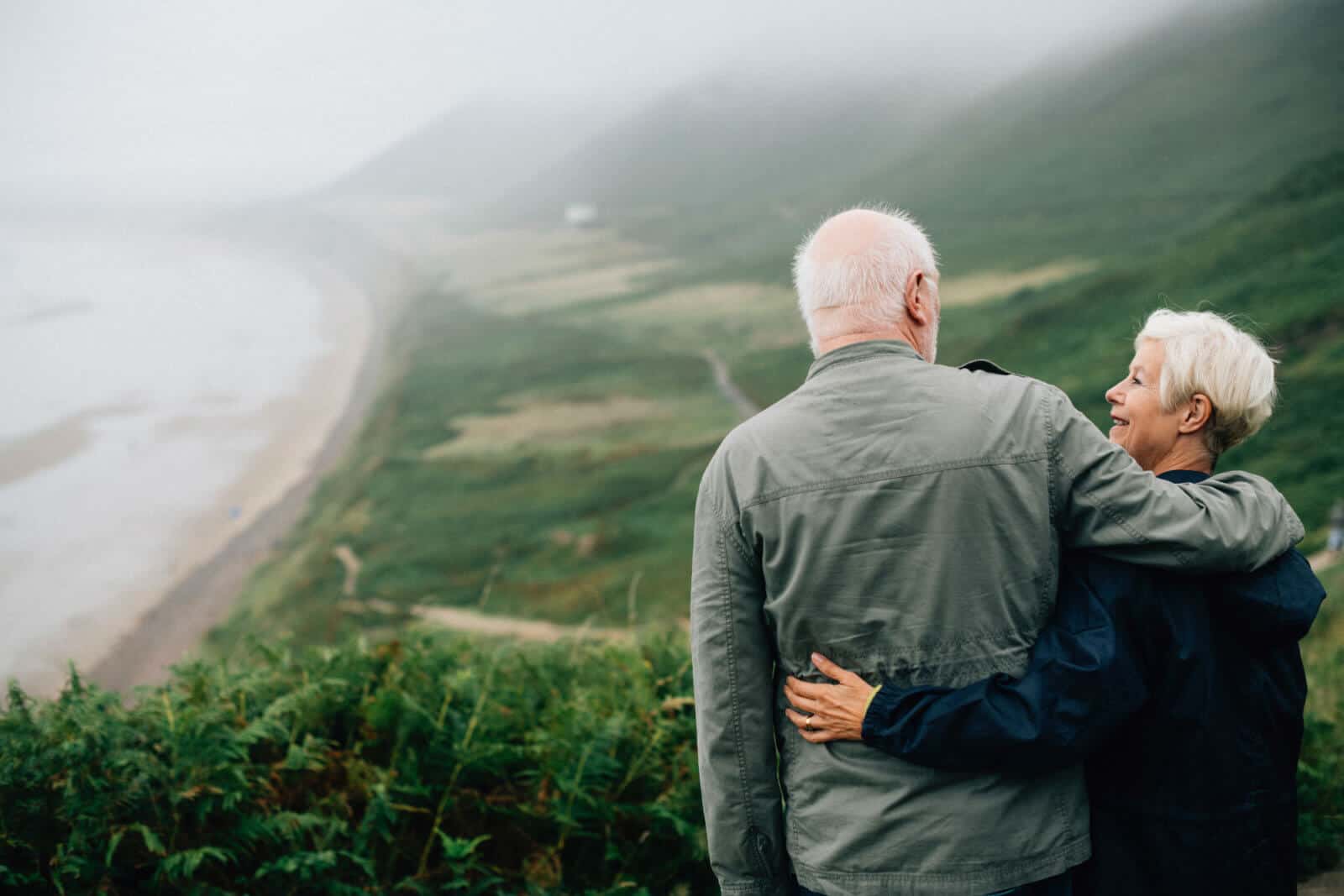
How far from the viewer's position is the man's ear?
5.74 ft

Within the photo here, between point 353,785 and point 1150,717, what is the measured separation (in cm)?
279

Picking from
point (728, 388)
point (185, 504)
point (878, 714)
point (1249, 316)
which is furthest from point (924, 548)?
point (185, 504)

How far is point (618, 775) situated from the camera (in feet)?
11.5

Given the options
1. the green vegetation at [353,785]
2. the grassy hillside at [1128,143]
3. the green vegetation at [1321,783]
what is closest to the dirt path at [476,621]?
the green vegetation at [353,785]

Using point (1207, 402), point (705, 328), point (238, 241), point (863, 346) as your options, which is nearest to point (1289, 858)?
point (1207, 402)

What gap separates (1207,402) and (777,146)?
21.0m

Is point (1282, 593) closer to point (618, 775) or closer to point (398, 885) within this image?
point (618, 775)

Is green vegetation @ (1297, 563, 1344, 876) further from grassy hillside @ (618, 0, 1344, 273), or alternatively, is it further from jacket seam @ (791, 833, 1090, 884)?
grassy hillside @ (618, 0, 1344, 273)

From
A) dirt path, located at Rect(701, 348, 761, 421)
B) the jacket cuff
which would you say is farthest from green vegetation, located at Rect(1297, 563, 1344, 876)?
dirt path, located at Rect(701, 348, 761, 421)

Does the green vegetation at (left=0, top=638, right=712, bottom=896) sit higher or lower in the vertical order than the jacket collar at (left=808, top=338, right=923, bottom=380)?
lower

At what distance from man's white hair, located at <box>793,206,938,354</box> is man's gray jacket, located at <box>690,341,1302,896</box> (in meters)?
0.07

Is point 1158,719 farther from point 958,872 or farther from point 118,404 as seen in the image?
point 118,404

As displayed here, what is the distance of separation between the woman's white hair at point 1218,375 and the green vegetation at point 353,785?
2143mm

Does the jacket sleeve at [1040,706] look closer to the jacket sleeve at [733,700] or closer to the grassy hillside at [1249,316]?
the jacket sleeve at [733,700]
